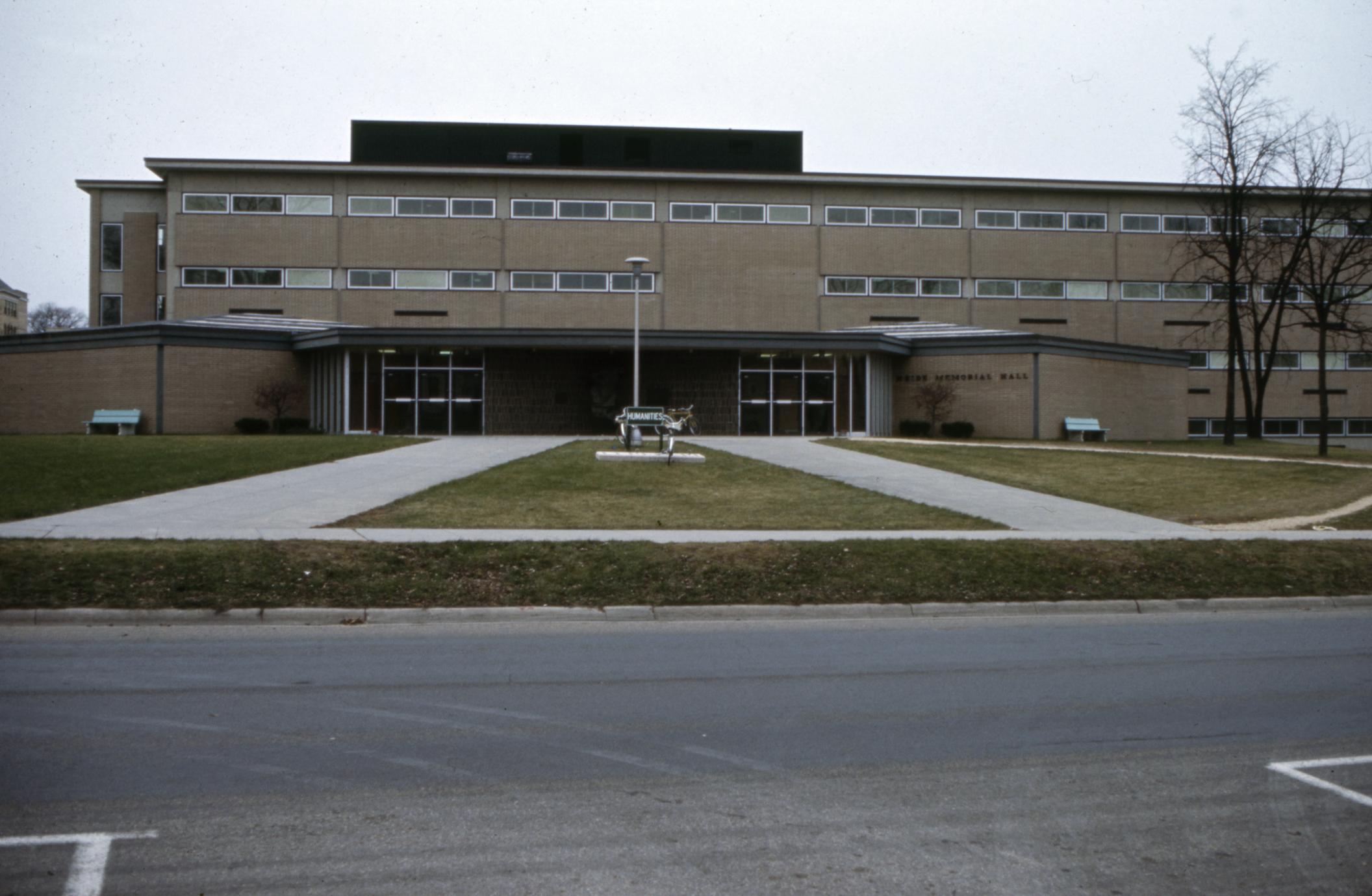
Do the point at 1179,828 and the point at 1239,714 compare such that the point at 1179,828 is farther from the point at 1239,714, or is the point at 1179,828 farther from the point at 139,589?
the point at 139,589

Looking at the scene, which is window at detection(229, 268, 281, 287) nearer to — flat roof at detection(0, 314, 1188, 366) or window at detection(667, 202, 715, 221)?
flat roof at detection(0, 314, 1188, 366)

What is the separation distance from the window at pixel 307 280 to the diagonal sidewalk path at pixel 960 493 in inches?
988

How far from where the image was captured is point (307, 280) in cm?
4747

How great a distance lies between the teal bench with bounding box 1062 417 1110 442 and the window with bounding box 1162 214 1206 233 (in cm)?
1796

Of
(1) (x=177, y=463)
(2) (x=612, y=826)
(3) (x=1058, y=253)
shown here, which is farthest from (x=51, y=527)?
(3) (x=1058, y=253)

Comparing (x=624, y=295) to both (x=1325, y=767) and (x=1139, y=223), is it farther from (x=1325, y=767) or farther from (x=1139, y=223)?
(x=1325, y=767)

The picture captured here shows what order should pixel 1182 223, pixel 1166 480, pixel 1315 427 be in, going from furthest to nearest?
1. pixel 1315 427
2. pixel 1182 223
3. pixel 1166 480

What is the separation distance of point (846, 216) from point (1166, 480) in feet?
94.3

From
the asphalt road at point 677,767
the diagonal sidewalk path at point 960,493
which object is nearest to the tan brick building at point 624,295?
the diagonal sidewalk path at point 960,493

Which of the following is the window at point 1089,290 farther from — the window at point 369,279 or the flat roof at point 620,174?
the window at point 369,279

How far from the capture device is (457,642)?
364 inches

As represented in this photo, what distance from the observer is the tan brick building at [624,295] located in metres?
38.9

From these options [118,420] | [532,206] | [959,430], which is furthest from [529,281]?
[959,430]

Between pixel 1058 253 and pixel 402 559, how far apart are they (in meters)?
45.9
